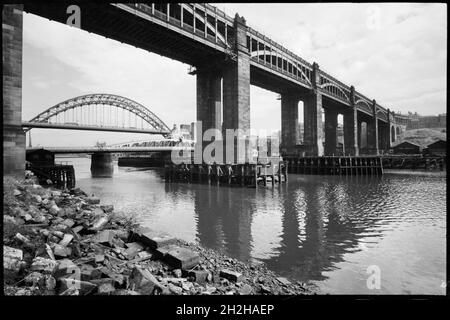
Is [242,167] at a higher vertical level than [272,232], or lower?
higher

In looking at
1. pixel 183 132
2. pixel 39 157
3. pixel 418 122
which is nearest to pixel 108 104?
pixel 183 132

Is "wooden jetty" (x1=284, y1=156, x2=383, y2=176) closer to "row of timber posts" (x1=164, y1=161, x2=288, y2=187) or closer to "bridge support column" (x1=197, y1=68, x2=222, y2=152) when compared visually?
"row of timber posts" (x1=164, y1=161, x2=288, y2=187)

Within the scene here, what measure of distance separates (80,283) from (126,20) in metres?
26.0

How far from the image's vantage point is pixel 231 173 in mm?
28188

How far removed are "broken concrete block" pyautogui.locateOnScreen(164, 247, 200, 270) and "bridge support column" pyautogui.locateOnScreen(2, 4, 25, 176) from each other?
43.5 ft

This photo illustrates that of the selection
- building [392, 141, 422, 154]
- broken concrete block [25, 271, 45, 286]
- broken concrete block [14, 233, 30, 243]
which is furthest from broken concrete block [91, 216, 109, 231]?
building [392, 141, 422, 154]

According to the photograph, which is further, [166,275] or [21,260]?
[166,275]

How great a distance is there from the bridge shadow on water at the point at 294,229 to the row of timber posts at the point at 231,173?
7.72 m

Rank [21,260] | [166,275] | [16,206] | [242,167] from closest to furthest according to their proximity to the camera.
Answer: [21,260], [166,275], [16,206], [242,167]

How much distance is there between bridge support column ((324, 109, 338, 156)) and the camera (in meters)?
67.1

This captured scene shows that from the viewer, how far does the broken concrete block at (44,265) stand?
4570mm
